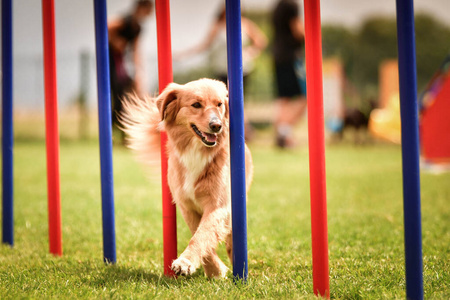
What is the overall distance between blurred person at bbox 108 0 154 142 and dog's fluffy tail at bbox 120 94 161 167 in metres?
4.95

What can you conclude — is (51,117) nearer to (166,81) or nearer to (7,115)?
(7,115)

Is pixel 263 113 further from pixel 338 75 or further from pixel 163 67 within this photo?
pixel 163 67

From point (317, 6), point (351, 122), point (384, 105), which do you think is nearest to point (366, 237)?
point (317, 6)

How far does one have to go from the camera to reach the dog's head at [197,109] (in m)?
2.36

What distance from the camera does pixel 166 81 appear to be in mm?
2461

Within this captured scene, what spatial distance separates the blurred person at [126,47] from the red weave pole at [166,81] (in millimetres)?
5494

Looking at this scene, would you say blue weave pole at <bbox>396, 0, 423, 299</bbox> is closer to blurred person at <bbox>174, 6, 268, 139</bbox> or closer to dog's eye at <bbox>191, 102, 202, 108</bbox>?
dog's eye at <bbox>191, 102, 202, 108</bbox>

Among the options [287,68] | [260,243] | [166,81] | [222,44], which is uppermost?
[222,44]

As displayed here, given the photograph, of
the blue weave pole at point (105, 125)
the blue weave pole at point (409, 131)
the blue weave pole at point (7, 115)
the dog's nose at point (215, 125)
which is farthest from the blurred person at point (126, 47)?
the blue weave pole at point (409, 131)

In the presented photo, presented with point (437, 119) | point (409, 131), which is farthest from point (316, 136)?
point (437, 119)

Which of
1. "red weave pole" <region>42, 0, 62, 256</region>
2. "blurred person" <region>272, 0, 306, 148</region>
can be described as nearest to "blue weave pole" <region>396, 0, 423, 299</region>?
"red weave pole" <region>42, 0, 62, 256</region>

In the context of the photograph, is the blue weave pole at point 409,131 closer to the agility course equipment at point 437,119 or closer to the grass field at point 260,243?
the grass field at point 260,243

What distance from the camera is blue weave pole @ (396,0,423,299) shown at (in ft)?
5.82

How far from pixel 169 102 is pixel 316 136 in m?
0.93
